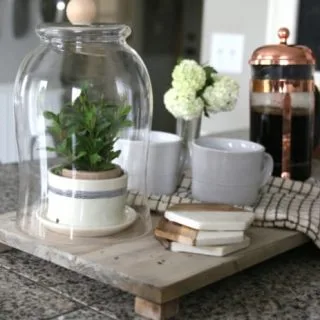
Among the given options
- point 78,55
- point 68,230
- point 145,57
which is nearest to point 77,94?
point 78,55

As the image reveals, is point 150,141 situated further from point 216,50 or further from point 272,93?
point 216,50

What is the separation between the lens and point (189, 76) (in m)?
1.30

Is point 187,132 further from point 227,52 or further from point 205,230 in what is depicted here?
point 227,52

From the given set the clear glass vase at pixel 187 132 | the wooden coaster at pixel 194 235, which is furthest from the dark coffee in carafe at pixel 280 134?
the wooden coaster at pixel 194 235

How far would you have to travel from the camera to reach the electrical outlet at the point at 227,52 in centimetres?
253

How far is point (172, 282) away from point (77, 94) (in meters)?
0.38

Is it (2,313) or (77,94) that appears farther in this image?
(77,94)

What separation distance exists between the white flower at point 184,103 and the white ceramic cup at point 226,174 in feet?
0.51

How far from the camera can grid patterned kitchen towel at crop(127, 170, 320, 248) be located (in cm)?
108

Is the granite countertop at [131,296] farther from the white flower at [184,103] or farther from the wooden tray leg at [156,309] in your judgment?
the white flower at [184,103]

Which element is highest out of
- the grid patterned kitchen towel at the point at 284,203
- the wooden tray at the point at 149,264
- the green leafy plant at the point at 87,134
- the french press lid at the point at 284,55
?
the french press lid at the point at 284,55

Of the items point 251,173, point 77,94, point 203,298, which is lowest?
point 203,298

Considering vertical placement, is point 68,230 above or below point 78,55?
below

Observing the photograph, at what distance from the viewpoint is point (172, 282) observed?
2.77 feet
